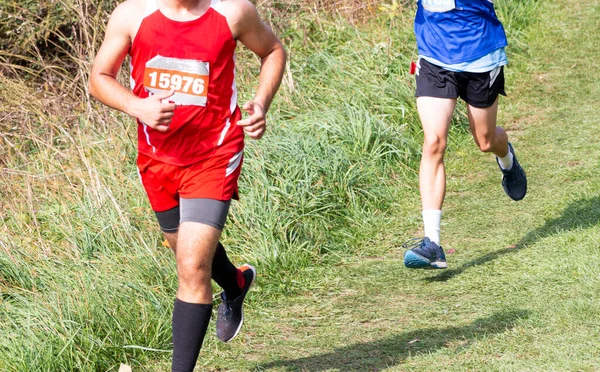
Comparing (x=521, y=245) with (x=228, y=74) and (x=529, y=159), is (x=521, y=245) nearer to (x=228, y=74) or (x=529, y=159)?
(x=529, y=159)

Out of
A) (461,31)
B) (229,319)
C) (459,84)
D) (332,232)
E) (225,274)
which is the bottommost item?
(332,232)

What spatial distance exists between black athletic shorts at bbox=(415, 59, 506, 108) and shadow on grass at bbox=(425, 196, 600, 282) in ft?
3.04

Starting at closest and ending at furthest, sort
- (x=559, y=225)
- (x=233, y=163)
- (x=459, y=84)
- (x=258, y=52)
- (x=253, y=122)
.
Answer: (x=253, y=122)
(x=233, y=163)
(x=258, y=52)
(x=459, y=84)
(x=559, y=225)

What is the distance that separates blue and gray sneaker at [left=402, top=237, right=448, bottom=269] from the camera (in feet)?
15.4

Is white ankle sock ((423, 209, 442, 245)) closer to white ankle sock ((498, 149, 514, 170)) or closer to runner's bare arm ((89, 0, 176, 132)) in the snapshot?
white ankle sock ((498, 149, 514, 170))

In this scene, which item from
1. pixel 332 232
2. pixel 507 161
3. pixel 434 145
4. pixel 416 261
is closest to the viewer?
pixel 416 261

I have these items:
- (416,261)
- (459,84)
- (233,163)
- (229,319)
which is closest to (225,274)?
(229,319)

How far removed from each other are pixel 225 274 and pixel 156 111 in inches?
41.1

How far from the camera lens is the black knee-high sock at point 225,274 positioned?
13.0ft

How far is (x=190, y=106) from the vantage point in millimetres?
3479

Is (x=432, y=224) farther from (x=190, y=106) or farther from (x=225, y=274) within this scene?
(x=190, y=106)

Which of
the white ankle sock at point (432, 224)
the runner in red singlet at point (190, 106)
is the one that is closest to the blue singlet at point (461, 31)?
the white ankle sock at point (432, 224)

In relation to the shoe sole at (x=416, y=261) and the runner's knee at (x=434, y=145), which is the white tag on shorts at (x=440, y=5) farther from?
the shoe sole at (x=416, y=261)

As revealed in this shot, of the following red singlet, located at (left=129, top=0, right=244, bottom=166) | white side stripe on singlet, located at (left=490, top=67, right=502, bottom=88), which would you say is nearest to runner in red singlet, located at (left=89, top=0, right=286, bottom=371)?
red singlet, located at (left=129, top=0, right=244, bottom=166)
